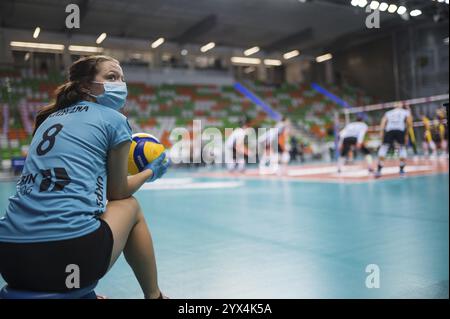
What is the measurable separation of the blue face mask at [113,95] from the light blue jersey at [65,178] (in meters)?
0.08

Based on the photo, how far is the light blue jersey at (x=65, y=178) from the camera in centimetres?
98

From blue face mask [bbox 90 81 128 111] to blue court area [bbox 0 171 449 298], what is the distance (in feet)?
A: 3.33

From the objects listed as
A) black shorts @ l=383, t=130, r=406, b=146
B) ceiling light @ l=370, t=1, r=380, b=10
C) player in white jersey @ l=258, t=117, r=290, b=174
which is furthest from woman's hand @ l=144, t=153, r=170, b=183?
player in white jersey @ l=258, t=117, r=290, b=174

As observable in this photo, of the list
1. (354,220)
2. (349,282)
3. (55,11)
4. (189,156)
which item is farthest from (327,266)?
(189,156)

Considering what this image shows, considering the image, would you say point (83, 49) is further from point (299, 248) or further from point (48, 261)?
point (299, 248)

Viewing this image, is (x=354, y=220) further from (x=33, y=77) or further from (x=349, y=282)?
(x=33, y=77)

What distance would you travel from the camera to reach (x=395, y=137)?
637 cm

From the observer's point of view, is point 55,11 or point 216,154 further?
point 216,154

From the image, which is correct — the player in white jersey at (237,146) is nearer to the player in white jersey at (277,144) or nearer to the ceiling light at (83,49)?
the player in white jersey at (277,144)

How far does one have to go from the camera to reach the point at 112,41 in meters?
2.30

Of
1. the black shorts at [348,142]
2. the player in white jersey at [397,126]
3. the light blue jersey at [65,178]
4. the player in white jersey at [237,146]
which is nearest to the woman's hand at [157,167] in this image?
the light blue jersey at [65,178]

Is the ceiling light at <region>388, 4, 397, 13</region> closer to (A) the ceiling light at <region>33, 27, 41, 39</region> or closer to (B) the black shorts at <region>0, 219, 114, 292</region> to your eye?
(A) the ceiling light at <region>33, 27, 41, 39</region>

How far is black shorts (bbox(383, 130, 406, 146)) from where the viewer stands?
6.25 meters

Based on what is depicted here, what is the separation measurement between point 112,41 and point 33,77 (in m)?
0.72
